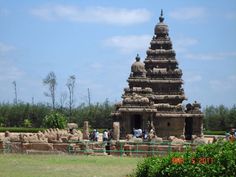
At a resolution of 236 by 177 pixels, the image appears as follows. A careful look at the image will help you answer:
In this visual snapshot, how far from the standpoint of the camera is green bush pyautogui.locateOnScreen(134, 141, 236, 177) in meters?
13.5

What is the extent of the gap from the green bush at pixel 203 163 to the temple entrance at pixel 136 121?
32991 millimetres

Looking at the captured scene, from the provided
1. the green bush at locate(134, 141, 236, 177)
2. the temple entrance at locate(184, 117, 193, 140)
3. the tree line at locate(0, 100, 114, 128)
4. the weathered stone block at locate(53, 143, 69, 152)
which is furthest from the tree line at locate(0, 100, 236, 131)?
the green bush at locate(134, 141, 236, 177)

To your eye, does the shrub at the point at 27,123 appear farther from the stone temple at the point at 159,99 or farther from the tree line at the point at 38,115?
the stone temple at the point at 159,99

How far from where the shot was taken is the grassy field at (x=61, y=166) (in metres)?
19.5

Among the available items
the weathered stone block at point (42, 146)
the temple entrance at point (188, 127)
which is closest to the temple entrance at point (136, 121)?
the temple entrance at point (188, 127)

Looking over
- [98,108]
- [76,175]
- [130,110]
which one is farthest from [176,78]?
[76,175]

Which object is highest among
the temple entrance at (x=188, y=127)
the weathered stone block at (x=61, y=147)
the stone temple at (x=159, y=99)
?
the stone temple at (x=159, y=99)

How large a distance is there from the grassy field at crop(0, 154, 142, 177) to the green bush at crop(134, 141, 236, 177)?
4953 millimetres
